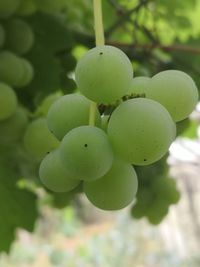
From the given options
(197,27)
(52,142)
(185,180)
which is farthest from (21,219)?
(185,180)

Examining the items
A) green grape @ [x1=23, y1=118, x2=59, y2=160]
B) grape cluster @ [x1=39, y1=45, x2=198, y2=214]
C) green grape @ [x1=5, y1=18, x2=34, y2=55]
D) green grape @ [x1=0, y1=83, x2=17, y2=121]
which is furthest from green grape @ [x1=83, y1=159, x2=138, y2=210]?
green grape @ [x1=5, y1=18, x2=34, y2=55]

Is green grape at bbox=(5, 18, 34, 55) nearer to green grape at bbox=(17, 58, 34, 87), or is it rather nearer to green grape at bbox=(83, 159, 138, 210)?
green grape at bbox=(17, 58, 34, 87)

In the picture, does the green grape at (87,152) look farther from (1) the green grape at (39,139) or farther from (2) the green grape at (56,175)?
(1) the green grape at (39,139)

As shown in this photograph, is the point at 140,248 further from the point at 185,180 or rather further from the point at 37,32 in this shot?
the point at 37,32

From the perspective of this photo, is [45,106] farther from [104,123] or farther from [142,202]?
[104,123]

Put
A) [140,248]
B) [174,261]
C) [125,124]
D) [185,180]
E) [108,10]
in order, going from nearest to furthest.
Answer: [125,124], [108,10], [174,261], [140,248], [185,180]

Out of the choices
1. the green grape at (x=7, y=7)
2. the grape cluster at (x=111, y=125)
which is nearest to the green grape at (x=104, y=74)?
the grape cluster at (x=111, y=125)

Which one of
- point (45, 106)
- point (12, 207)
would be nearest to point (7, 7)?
point (45, 106)
